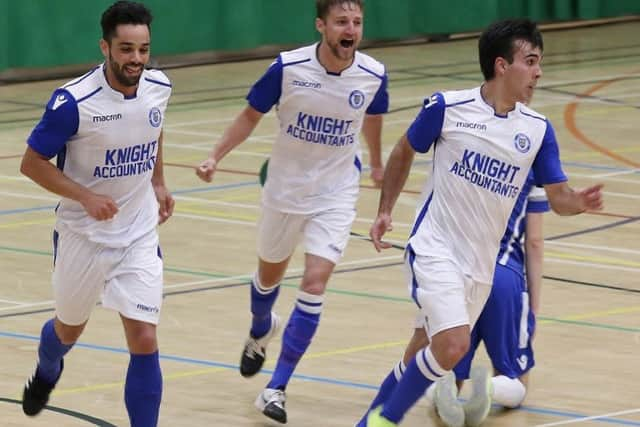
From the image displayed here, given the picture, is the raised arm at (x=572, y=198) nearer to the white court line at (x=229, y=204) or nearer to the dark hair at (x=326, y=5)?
the dark hair at (x=326, y=5)

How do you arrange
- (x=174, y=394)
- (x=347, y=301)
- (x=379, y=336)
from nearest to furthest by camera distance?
(x=174, y=394) < (x=379, y=336) < (x=347, y=301)

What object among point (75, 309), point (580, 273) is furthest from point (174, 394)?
point (580, 273)

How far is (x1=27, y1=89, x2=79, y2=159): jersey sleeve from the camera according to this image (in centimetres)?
666

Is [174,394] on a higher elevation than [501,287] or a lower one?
lower

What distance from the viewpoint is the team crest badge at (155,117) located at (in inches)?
271

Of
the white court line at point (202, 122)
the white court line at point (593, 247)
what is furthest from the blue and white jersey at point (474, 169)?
the white court line at point (202, 122)

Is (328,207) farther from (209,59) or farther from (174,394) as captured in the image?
(209,59)

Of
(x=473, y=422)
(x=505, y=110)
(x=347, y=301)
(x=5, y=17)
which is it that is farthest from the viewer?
(x=5, y=17)

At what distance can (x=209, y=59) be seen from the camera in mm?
22344

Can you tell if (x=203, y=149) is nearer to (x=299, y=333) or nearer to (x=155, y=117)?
(x=299, y=333)

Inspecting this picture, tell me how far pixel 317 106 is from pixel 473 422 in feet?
5.72

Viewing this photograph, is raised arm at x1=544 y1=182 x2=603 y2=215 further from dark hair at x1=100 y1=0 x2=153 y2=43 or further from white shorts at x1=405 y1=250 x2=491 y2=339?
dark hair at x1=100 y1=0 x2=153 y2=43

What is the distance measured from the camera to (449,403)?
24.1 feet

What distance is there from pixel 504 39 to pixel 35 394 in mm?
2633
